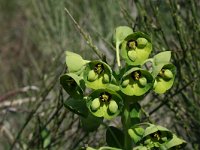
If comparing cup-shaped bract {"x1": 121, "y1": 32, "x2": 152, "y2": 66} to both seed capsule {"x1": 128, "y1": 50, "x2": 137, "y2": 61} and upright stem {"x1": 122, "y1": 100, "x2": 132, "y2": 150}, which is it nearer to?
seed capsule {"x1": 128, "y1": 50, "x2": 137, "y2": 61}

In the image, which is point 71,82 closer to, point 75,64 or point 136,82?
point 75,64

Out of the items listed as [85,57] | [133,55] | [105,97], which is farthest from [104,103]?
[85,57]

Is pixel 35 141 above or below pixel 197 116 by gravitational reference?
above

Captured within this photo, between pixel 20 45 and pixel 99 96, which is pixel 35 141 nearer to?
pixel 99 96

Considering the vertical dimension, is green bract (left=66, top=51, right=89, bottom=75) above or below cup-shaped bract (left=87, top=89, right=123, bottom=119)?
above

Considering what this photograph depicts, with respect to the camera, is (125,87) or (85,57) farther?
(85,57)

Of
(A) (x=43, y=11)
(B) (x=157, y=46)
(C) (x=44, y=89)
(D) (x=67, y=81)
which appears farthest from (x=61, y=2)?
(D) (x=67, y=81)

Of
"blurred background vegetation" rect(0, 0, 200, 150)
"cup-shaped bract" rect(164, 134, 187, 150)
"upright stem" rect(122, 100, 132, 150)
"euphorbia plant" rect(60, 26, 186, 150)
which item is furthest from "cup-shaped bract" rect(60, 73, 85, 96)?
"blurred background vegetation" rect(0, 0, 200, 150)
